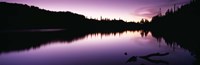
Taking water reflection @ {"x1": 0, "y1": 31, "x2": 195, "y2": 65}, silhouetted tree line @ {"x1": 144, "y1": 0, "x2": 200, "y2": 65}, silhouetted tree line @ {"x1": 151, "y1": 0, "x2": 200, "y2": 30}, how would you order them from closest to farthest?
1. water reflection @ {"x1": 0, "y1": 31, "x2": 195, "y2": 65}
2. silhouetted tree line @ {"x1": 144, "y1": 0, "x2": 200, "y2": 65}
3. silhouetted tree line @ {"x1": 151, "y1": 0, "x2": 200, "y2": 30}

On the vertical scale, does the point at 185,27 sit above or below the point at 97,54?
above

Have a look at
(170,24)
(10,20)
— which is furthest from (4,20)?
(170,24)

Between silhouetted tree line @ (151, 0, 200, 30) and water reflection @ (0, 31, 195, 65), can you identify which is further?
silhouetted tree line @ (151, 0, 200, 30)

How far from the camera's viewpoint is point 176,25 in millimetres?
75562

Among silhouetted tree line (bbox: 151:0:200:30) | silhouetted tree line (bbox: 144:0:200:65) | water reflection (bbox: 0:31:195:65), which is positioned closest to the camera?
water reflection (bbox: 0:31:195:65)

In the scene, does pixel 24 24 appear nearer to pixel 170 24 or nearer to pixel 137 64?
pixel 170 24

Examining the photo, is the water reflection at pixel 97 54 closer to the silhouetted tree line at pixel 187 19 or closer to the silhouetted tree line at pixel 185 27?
the silhouetted tree line at pixel 185 27

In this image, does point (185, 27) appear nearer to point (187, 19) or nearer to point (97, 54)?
point (187, 19)

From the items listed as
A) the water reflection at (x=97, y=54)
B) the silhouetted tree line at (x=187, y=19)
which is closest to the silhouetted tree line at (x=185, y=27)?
the silhouetted tree line at (x=187, y=19)

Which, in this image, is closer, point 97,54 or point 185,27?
point 97,54

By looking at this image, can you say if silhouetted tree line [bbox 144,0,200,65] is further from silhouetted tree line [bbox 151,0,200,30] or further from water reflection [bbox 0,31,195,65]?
water reflection [bbox 0,31,195,65]

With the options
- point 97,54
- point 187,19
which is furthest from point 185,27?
point 97,54

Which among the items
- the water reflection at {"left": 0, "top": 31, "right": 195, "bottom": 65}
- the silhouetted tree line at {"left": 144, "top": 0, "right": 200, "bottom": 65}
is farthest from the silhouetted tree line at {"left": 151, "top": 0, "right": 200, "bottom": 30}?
the water reflection at {"left": 0, "top": 31, "right": 195, "bottom": 65}

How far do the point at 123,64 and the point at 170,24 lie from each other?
69.0 meters
